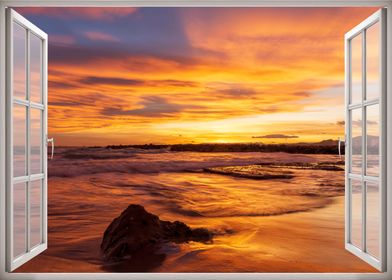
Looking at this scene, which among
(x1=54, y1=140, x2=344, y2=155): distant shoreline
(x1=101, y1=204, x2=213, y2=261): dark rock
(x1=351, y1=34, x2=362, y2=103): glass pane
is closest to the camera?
(x1=351, y1=34, x2=362, y2=103): glass pane

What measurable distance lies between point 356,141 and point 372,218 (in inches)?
18.6

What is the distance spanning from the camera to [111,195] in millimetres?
11367

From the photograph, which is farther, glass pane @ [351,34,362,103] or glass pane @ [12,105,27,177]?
glass pane @ [351,34,362,103]

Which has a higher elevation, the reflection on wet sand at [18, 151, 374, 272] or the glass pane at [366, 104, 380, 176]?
the glass pane at [366, 104, 380, 176]

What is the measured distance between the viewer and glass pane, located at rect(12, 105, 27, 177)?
2.28 meters

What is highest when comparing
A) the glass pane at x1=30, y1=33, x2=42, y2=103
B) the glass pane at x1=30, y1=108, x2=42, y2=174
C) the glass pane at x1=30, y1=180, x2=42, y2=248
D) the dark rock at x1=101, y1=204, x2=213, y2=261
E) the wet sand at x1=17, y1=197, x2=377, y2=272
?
the glass pane at x1=30, y1=33, x2=42, y2=103

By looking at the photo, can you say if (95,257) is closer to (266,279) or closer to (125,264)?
(125,264)

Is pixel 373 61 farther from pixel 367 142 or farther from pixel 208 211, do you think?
pixel 208 211

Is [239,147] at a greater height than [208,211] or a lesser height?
greater

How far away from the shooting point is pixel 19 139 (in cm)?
232

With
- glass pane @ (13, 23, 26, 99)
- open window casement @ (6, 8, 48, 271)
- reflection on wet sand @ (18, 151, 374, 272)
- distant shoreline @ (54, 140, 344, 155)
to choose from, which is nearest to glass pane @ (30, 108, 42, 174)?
open window casement @ (6, 8, 48, 271)

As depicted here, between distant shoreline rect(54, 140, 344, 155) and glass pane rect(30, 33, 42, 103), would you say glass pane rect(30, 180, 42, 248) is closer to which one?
glass pane rect(30, 33, 42, 103)

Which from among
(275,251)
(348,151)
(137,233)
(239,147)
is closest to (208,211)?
(239,147)

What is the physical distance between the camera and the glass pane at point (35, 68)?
2480 mm
